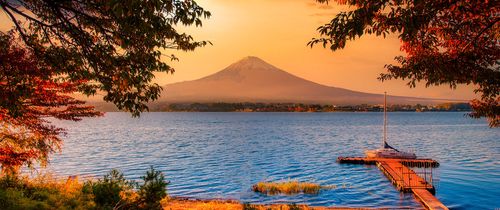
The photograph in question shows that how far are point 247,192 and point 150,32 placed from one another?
23998mm

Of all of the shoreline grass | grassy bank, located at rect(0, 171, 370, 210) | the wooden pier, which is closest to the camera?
grassy bank, located at rect(0, 171, 370, 210)

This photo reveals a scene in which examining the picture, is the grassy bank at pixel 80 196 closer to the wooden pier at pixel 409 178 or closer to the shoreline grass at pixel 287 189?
the shoreline grass at pixel 287 189

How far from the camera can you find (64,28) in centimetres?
1066

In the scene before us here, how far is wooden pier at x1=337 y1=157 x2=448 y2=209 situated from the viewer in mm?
24812

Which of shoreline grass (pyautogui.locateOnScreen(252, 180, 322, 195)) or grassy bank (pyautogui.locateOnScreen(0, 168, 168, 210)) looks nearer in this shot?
grassy bank (pyautogui.locateOnScreen(0, 168, 168, 210))

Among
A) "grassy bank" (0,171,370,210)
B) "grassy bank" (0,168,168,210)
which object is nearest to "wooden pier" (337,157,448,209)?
"grassy bank" (0,171,370,210)

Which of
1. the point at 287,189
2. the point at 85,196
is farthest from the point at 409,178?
the point at 85,196

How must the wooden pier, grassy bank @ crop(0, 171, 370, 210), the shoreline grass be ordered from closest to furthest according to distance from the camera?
grassy bank @ crop(0, 171, 370, 210), the wooden pier, the shoreline grass

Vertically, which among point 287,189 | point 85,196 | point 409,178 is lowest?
point 287,189

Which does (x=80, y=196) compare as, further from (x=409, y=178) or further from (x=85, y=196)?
(x=409, y=178)

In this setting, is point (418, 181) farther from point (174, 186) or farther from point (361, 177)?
point (174, 186)

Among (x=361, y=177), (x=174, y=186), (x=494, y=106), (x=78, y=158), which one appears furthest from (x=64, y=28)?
(x=78, y=158)

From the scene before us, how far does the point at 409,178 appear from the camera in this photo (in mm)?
29453

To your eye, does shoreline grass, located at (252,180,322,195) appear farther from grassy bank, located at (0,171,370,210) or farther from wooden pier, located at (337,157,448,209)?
grassy bank, located at (0,171,370,210)
